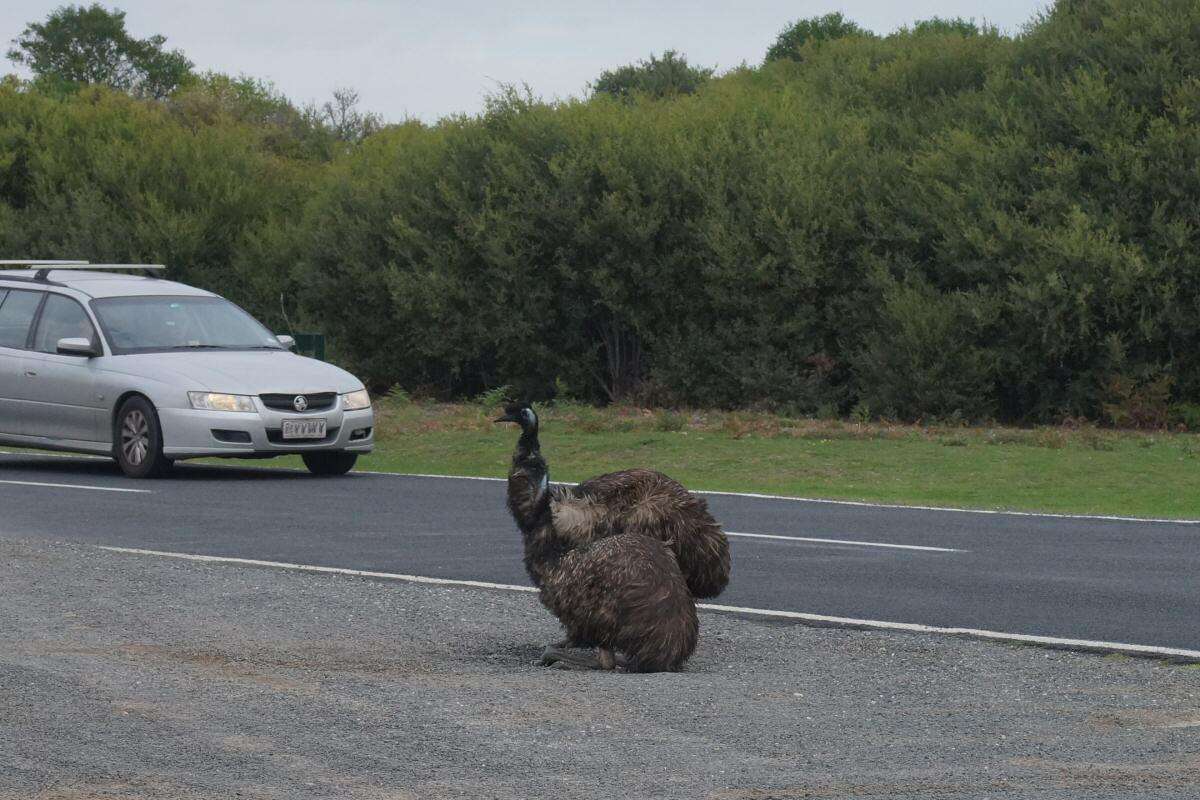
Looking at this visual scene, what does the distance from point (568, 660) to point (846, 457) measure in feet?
39.3

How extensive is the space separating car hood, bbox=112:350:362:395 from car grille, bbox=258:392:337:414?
1.9 inches

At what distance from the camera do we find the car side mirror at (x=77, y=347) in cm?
1797

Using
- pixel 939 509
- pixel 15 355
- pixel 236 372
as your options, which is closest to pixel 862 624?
pixel 939 509

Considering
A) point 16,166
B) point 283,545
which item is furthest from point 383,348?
point 283,545

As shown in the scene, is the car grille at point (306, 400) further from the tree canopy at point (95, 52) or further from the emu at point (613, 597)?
the tree canopy at point (95, 52)

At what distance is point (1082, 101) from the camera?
80.3 feet

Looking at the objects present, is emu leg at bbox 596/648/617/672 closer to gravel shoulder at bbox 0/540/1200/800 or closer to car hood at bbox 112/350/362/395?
gravel shoulder at bbox 0/540/1200/800

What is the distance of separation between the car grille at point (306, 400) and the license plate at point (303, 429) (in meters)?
0.15

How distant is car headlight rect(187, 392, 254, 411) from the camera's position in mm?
17281

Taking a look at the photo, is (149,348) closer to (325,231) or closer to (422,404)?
(422,404)

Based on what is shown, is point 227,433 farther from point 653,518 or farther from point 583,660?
point 583,660

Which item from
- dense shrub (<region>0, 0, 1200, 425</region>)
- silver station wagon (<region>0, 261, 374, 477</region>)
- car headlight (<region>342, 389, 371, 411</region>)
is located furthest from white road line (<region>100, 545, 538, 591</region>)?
dense shrub (<region>0, 0, 1200, 425</region>)

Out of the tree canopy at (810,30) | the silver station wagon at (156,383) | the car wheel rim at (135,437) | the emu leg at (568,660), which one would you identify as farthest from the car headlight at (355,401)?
the tree canopy at (810,30)

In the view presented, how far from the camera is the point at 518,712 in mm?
7137
